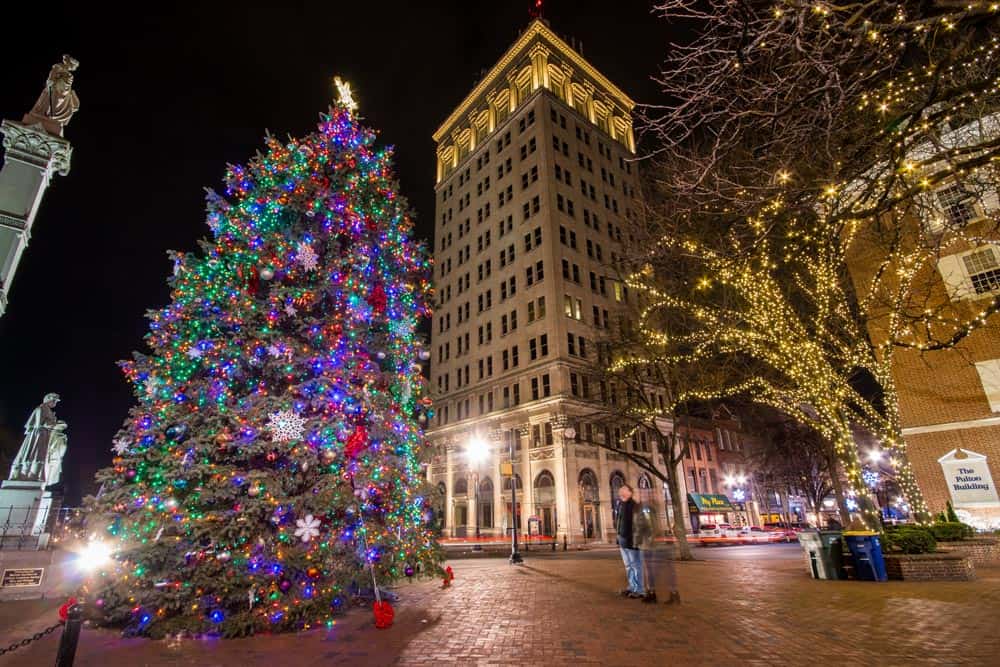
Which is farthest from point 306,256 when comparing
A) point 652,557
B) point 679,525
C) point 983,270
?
point 983,270

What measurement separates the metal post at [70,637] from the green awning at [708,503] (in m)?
46.2

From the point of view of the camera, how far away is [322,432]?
734cm

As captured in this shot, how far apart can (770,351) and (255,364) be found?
520 inches

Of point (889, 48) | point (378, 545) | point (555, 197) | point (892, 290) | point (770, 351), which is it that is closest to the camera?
point (889, 48)

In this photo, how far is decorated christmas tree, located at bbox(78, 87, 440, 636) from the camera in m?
6.45

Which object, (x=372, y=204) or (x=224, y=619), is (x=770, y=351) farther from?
(x=224, y=619)

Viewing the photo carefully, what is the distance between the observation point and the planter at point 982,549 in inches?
443

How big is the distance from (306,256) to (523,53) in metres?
49.9

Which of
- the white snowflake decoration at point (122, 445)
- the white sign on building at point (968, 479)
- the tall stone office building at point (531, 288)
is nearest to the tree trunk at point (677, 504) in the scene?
the tall stone office building at point (531, 288)

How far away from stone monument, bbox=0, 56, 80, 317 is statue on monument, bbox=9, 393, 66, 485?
14.3 feet

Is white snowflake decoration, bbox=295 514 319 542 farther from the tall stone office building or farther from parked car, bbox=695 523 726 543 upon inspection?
parked car, bbox=695 523 726 543

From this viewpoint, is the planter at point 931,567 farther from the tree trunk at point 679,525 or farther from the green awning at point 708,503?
the green awning at point 708,503

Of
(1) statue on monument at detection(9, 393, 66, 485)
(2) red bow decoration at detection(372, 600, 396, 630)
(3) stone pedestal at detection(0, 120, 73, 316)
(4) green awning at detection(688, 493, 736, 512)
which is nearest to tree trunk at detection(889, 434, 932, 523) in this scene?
(2) red bow decoration at detection(372, 600, 396, 630)

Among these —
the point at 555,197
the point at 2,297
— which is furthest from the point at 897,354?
the point at 2,297
